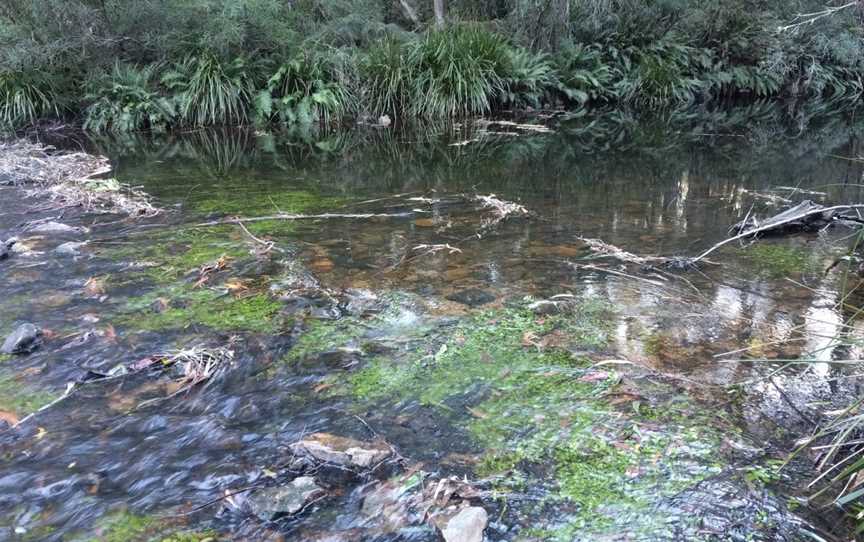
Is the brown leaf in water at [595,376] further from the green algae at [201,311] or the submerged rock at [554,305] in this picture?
the green algae at [201,311]

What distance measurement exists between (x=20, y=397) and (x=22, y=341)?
0.54 metres

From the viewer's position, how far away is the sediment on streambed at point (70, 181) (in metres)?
6.39

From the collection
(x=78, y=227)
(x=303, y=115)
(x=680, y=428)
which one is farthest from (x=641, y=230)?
(x=303, y=115)

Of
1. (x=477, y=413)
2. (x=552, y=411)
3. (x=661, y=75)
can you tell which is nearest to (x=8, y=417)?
(x=477, y=413)

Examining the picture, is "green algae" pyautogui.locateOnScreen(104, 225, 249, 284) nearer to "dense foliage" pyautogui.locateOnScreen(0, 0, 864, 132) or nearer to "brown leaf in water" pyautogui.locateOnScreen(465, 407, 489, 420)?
"brown leaf in water" pyautogui.locateOnScreen(465, 407, 489, 420)

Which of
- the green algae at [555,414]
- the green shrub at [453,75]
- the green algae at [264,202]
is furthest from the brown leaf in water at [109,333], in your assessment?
the green shrub at [453,75]

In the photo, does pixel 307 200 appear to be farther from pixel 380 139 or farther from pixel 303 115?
pixel 303 115

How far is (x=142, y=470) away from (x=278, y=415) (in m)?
0.61

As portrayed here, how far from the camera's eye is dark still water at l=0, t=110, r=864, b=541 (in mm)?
2301

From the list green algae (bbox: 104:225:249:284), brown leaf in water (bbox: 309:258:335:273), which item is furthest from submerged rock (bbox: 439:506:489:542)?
green algae (bbox: 104:225:249:284)

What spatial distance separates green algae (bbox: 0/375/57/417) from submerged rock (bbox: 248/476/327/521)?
1.33 meters

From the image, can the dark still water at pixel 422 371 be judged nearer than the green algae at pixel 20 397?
Yes

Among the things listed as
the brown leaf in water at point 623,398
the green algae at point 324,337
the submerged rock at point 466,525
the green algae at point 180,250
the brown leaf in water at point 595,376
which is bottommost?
the submerged rock at point 466,525

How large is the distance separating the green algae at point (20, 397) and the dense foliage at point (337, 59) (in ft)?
35.2
